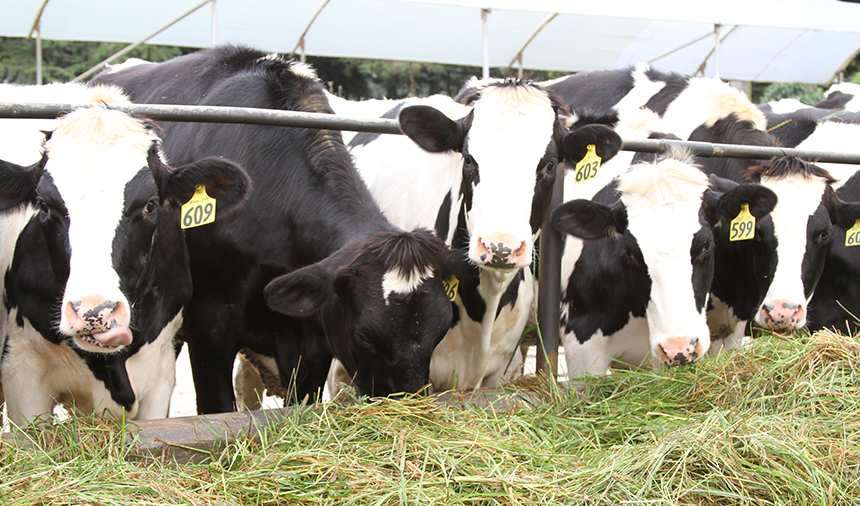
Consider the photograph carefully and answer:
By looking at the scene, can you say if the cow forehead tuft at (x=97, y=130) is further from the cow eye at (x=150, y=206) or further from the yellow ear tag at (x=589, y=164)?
the yellow ear tag at (x=589, y=164)

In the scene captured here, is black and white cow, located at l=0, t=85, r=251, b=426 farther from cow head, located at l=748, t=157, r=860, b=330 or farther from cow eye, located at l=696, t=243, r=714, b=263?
cow head, located at l=748, t=157, r=860, b=330

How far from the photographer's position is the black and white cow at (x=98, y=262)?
2746 mm

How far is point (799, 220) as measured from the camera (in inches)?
172

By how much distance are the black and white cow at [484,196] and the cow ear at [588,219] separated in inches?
10.0

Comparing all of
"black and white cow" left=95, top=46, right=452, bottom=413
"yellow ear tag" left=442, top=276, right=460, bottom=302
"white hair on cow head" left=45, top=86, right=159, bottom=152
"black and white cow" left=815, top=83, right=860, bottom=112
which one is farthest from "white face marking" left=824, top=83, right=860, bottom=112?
"white hair on cow head" left=45, top=86, right=159, bottom=152

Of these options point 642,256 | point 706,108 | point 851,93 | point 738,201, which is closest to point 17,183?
point 642,256

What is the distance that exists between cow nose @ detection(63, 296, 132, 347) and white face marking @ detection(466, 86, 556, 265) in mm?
1306

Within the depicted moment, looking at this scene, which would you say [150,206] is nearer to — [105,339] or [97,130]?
[97,130]

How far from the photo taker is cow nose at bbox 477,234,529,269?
311 cm

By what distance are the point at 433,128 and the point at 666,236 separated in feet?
3.87

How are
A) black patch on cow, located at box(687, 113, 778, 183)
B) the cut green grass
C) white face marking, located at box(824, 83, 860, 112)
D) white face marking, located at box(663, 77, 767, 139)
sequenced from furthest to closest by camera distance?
white face marking, located at box(824, 83, 860, 112), white face marking, located at box(663, 77, 767, 139), black patch on cow, located at box(687, 113, 778, 183), the cut green grass

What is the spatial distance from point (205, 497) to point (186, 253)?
1.55 meters

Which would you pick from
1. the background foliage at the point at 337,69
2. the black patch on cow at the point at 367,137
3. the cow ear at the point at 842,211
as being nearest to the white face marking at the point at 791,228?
the cow ear at the point at 842,211

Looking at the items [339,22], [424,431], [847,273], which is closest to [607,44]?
[339,22]
